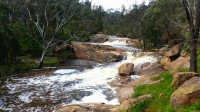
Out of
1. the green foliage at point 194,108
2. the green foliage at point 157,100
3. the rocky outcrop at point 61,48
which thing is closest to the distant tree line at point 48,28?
the rocky outcrop at point 61,48

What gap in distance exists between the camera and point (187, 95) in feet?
14.9

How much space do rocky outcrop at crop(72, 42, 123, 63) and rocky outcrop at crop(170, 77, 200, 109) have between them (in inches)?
626

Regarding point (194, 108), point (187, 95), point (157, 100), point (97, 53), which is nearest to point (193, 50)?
point (157, 100)

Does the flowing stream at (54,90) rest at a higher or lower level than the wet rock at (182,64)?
lower

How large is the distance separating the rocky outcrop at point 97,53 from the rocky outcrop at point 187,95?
15.9 m

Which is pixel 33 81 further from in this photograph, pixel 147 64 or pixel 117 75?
pixel 147 64

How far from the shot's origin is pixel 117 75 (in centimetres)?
1502

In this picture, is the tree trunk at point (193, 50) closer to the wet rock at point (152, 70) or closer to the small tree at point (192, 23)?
the small tree at point (192, 23)

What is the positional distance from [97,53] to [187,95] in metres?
19.0

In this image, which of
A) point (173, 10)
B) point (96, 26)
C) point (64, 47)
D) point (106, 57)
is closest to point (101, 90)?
point (106, 57)

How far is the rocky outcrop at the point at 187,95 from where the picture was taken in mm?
4465

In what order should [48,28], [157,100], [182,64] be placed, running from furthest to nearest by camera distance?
[48,28], [182,64], [157,100]

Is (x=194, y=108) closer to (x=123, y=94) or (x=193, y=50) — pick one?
(x=193, y=50)

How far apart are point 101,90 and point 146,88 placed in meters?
4.69
